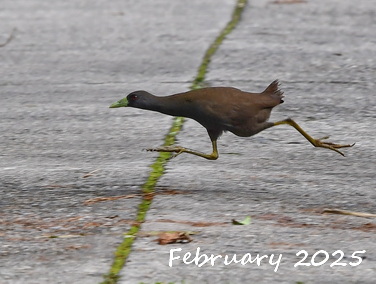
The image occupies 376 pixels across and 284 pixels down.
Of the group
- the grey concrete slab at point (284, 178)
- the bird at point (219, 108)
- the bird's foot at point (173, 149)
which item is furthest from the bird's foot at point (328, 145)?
the bird's foot at point (173, 149)

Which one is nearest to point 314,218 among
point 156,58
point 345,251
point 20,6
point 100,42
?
point 345,251

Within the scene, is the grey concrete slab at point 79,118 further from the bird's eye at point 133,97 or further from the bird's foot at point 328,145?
the bird's foot at point 328,145

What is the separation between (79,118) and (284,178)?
163 centimetres

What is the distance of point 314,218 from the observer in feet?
13.6

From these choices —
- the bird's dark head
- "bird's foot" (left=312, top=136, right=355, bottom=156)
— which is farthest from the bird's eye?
"bird's foot" (left=312, top=136, right=355, bottom=156)

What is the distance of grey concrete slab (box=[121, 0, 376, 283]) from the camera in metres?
3.62

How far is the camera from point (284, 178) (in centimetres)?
472

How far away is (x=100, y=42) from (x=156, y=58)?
2.32ft

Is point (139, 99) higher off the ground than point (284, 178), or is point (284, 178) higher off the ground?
point (139, 99)

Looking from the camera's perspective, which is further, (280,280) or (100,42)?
(100,42)

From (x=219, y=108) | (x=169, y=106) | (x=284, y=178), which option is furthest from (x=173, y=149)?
(x=284, y=178)

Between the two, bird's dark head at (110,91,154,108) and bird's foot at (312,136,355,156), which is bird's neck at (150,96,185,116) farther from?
bird's foot at (312,136,355,156)

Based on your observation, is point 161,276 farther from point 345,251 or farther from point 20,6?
point 20,6

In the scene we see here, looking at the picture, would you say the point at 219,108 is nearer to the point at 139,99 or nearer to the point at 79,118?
the point at 139,99
